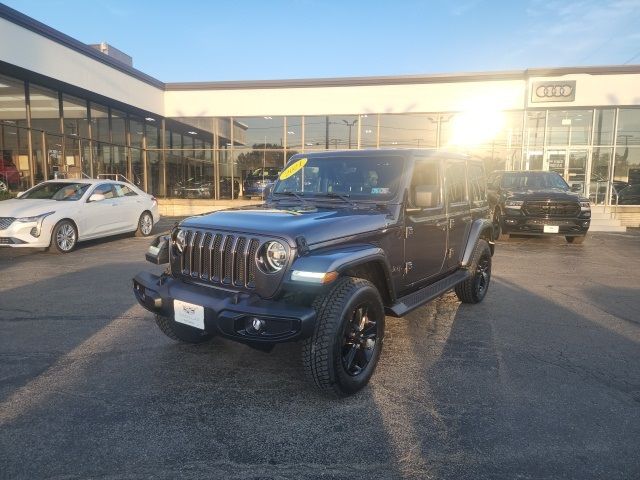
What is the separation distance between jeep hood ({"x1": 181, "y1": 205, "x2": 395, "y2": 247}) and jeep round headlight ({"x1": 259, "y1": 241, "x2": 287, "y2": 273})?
0.25ft

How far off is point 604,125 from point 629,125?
89cm

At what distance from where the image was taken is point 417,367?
3943 mm

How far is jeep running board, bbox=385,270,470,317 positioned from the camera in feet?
12.6

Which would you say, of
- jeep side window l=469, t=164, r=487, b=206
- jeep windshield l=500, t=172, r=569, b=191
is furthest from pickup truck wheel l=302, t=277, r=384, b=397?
jeep windshield l=500, t=172, r=569, b=191

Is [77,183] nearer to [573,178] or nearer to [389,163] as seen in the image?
[389,163]

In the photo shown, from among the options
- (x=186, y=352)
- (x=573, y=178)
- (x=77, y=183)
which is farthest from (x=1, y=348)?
(x=573, y=178)

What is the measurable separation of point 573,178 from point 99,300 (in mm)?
19170

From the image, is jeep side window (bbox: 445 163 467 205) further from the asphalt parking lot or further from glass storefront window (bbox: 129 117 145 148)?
glass storefront window (bbox: 129 117 145 148)

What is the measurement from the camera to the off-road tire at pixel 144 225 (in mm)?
12008

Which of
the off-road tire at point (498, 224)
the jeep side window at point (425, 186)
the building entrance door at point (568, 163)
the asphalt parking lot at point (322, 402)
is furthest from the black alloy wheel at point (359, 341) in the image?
the building entrance door at point (568, 163)

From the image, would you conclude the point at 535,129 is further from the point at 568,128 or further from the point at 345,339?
the point at 345,339

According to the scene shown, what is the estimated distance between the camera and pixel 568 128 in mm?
19109

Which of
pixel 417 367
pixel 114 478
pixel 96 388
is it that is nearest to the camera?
pixel 114 478

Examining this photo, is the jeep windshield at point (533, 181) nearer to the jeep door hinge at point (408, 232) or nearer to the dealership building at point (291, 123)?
the dealership building at point (291, 123)
